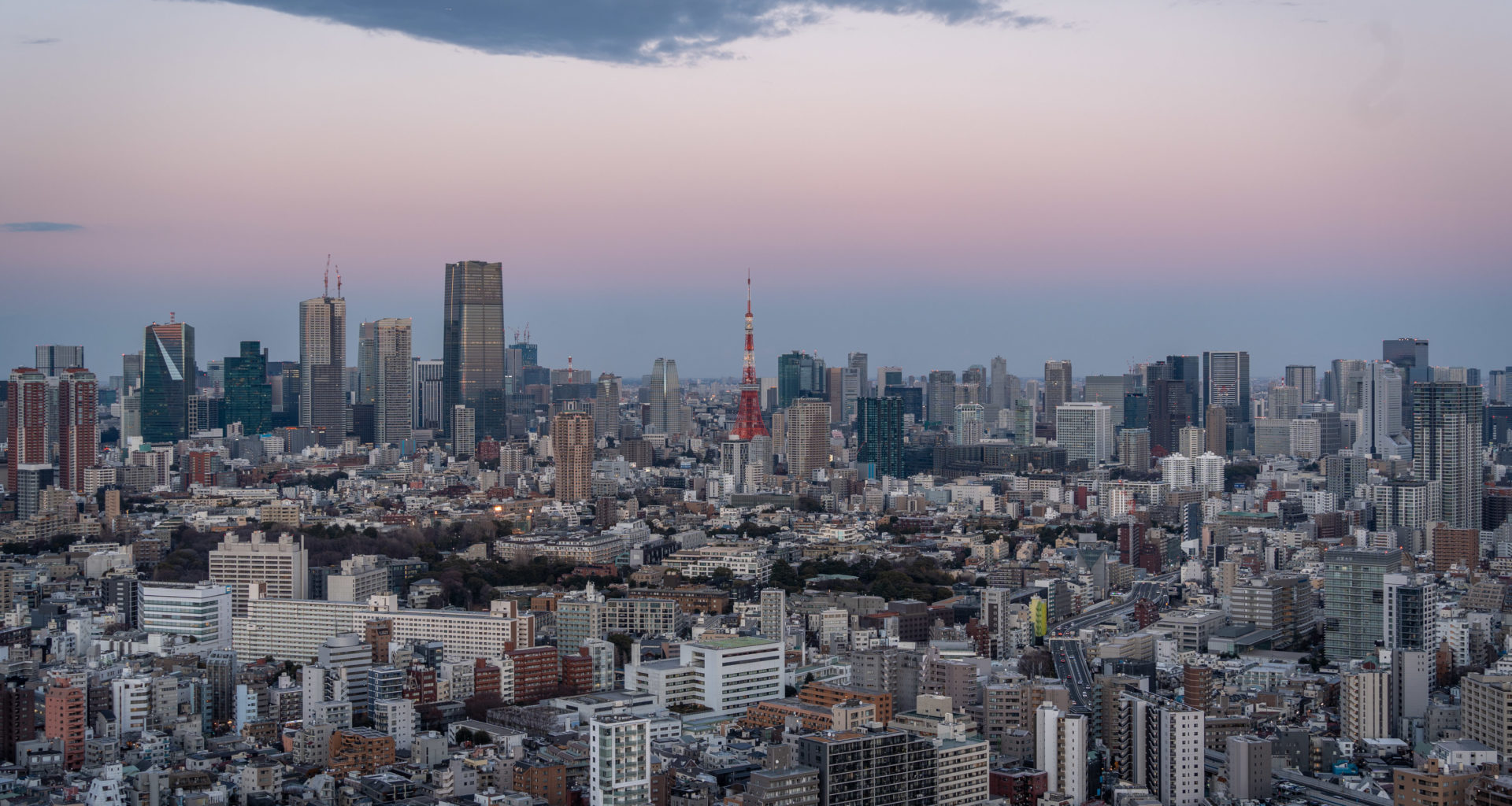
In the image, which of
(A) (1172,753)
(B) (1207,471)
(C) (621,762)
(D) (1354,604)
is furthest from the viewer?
(B) (1207,471)

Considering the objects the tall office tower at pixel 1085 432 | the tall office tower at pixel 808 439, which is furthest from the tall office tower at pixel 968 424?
the tall office tower at pixel 808 439

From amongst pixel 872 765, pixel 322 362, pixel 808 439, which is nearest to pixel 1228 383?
pixel 808 439

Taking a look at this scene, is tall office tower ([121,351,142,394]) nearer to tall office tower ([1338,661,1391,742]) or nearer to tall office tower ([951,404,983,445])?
tall office tower ([951,404,983,445])

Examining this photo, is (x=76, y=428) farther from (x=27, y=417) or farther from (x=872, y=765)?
(x=872, y=765)

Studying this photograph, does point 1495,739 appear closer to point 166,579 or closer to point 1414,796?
point 1414,796

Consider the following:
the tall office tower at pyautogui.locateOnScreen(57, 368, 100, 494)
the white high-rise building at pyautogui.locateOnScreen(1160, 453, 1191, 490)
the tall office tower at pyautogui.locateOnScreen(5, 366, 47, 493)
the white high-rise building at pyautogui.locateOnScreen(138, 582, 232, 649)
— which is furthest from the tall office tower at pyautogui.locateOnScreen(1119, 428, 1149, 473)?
the white high-rise building at pyautogui.locateOnScreen(138, 582, 232, 649)

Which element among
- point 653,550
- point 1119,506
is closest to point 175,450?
point 653,550
